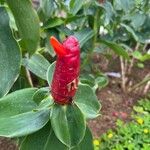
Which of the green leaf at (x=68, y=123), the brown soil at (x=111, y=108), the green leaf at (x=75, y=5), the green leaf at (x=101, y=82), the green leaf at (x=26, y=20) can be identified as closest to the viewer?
the green leaf at (x=26, y=20)

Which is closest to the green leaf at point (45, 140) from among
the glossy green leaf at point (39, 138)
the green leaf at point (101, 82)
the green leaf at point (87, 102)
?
the glossy green leaf at point (39, 138)

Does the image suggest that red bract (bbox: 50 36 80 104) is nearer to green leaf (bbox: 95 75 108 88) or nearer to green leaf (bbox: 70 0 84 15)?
green leaf (bbox: 70 0 84 15)

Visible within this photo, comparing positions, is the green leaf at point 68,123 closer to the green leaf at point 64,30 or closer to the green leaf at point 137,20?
the green leaf at point 64,30

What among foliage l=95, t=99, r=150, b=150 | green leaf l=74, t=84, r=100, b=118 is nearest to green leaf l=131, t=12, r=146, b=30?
foliage l=95, t=99, r=150, b=150

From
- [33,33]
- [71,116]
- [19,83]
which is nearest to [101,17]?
[19,83]

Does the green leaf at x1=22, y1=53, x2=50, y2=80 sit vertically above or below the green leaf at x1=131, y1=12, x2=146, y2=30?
above

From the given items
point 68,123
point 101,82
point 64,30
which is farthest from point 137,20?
point 68,123
